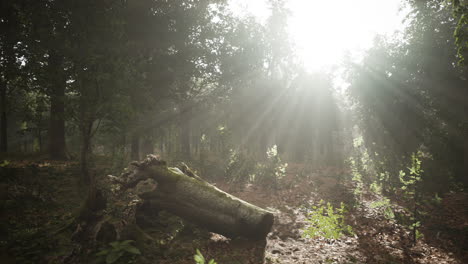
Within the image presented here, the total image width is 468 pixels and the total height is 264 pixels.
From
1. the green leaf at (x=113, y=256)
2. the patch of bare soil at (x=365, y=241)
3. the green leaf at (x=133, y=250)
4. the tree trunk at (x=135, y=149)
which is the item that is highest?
the tree trunk at (x=135, y=149)

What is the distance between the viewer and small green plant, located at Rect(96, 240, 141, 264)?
452cm

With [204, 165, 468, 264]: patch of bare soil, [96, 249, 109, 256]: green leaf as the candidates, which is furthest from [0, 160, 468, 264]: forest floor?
[96, 249, 109, 256]: green leaf

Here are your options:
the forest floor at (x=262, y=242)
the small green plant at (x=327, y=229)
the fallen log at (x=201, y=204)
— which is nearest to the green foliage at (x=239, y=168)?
the forest floor at (x=262, y=242)

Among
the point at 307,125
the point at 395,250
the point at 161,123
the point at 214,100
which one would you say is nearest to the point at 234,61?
the point at 214,100

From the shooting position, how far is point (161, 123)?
1909cm

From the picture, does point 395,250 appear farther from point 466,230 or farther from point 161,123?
point 161,123

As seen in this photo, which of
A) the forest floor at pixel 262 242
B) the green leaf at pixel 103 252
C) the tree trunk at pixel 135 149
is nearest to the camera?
the green leaf at pixel 103 252

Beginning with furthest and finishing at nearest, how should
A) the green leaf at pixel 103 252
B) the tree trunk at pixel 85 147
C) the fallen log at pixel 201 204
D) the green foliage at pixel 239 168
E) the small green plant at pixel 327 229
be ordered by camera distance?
1. the green foliage at pixel 239 168
2. the tree trunk at pixel 85 147
3. the small green plant at pixel 327 229
4. the fallen log at pixel 201 204
5. the green leaf at pixel 103 252

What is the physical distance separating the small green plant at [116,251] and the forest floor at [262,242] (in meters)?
0.26

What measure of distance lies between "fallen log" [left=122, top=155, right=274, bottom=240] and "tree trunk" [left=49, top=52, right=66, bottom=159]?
5196 millimetres

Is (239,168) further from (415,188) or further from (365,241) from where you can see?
(415,188)

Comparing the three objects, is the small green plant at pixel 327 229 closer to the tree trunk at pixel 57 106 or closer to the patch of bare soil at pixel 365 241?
the patch of bare soil at pixel 365 241

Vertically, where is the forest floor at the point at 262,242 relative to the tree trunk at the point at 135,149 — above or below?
below

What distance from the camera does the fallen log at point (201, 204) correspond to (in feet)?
20.5
